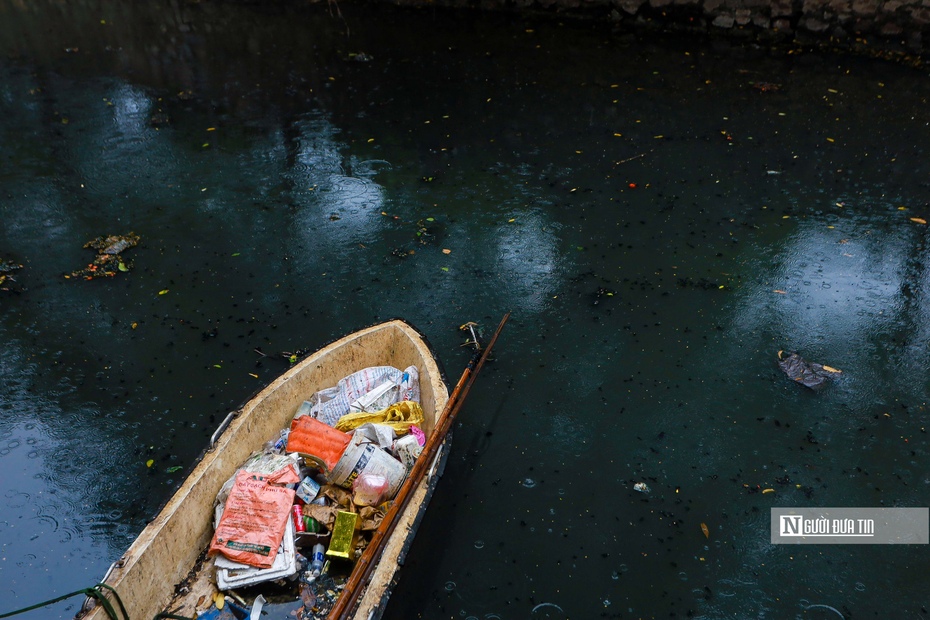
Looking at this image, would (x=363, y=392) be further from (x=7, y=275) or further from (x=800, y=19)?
(x=800, y=19)

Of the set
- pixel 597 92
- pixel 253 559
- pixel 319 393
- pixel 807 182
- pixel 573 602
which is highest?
pixel 597 92

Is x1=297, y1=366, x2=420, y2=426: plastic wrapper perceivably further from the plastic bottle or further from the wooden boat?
the plastic bottle

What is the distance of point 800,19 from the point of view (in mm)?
10438

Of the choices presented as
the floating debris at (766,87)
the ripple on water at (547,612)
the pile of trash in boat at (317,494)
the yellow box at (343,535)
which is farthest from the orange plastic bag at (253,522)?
the floating debris at (766,87)

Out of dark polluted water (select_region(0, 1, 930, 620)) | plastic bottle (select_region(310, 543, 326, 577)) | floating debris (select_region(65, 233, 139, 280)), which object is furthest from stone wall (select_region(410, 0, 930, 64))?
plastic bottle (select_region(310, 543, 326, 577))

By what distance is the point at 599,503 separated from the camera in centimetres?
450

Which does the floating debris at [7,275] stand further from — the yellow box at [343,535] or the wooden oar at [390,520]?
the wooden oar at [390,520]

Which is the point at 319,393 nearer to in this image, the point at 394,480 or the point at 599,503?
the point at 394,480

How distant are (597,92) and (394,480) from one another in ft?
23.3

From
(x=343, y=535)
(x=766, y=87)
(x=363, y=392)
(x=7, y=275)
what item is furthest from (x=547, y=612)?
(x=766, y=87)

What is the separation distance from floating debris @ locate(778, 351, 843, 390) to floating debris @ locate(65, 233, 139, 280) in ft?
19.5

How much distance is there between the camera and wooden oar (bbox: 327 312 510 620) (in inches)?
127

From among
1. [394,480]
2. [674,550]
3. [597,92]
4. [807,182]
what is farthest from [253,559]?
[597,92]

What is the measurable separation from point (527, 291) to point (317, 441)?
2715mm
